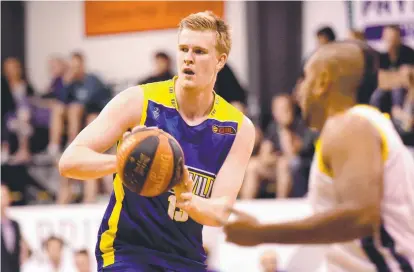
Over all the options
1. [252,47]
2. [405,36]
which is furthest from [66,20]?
[405,36]

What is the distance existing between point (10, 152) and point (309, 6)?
503 cm

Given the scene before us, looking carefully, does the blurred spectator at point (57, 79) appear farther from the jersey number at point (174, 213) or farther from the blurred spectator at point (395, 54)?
the jersey number at point (174, 213)

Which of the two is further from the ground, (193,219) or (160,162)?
(160,162)

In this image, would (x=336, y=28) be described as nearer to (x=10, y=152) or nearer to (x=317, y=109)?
(x=10, y=152)

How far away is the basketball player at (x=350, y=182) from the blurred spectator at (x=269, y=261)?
591 centimetres

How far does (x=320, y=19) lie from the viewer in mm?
12398

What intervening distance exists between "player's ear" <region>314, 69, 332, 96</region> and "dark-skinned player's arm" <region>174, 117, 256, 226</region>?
0.91 meters

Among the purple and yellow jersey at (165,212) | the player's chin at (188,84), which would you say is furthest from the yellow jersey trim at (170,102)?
the player's chin at (188,84)

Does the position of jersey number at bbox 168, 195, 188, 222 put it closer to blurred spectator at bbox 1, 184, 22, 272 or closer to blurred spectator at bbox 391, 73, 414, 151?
blurred spectator at bbox 391, 73, 414, 151

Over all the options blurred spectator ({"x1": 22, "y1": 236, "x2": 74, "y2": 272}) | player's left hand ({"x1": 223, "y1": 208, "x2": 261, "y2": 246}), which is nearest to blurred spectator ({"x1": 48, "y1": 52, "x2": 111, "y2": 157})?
blurred spectator ({"x1": 22, "y1": 236, "x2": 74, "y2": 272})

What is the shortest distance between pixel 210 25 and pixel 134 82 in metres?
9.38

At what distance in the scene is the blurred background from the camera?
379 inches

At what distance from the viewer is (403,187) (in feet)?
10.5

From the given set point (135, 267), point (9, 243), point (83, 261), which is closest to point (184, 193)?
point (135, 267)
